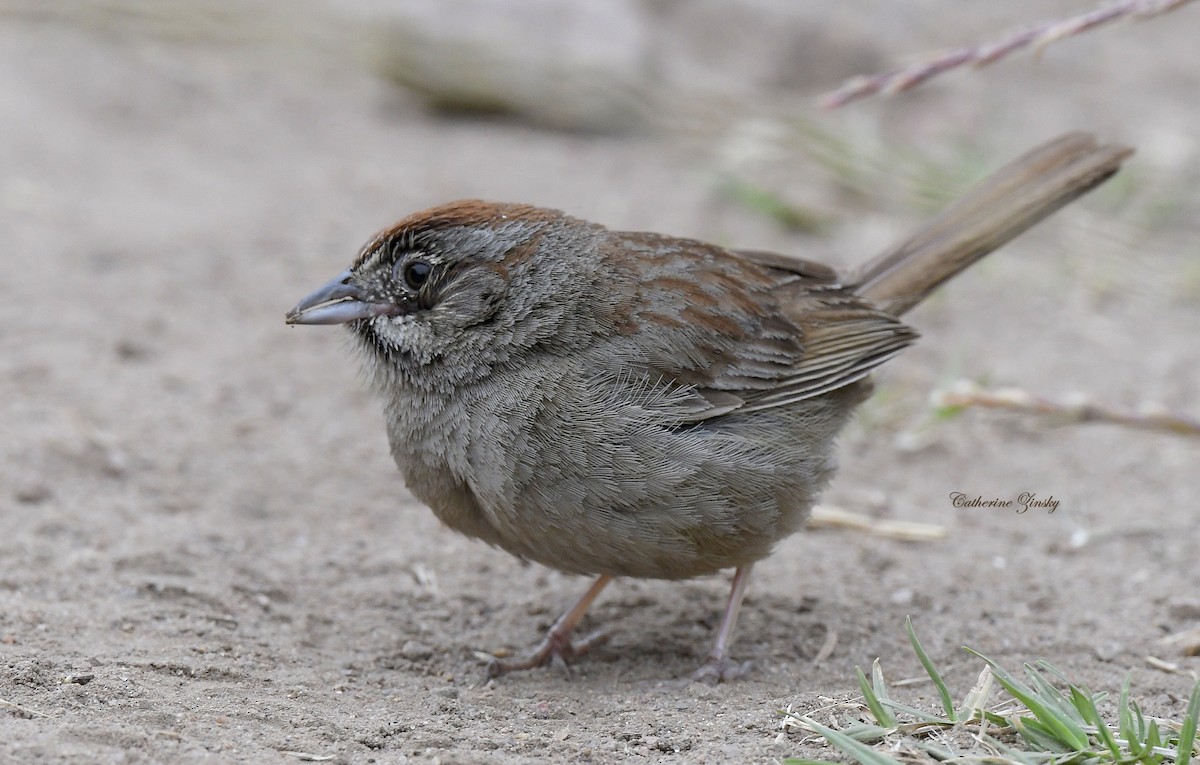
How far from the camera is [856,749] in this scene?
10.2ft

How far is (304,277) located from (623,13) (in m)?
3.91

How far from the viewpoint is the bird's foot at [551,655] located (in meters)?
4.43

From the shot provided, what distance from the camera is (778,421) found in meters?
4.60

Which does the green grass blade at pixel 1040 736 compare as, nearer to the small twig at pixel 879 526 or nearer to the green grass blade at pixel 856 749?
the green grass blade at pixel 856 749

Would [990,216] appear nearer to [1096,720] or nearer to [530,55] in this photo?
[1096,720]

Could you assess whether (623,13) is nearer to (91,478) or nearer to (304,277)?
(304,277)

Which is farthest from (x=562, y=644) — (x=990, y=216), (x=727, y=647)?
(x=990, y=216)

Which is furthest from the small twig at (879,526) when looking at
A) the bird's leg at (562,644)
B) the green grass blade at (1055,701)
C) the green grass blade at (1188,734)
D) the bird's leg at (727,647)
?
the green grass blade at (1188,734)

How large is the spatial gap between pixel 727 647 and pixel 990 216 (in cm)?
205

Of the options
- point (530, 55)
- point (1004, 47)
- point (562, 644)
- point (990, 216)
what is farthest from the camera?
point (530, 55)

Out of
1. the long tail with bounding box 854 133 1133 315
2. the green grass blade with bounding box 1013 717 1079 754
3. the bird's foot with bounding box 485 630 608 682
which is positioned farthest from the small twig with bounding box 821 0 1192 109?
the bird's foot with bounding box 485 630 608 682

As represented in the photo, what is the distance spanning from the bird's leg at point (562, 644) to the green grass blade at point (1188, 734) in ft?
6.82
